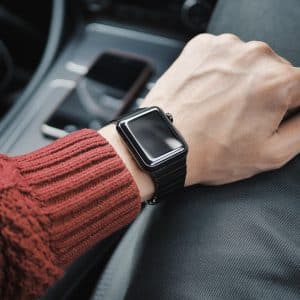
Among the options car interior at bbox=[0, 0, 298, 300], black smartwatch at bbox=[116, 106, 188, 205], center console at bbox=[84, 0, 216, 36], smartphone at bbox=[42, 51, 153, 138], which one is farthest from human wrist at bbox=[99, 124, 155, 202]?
center console at bbox=[84, 0, 216, 36]

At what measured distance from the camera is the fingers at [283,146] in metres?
0.51

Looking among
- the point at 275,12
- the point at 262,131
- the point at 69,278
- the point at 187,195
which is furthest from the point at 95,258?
the point at 275,12

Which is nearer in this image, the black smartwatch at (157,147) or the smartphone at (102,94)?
the black smartwatch at (157,147)

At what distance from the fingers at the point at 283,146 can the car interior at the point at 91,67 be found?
0.73 ft

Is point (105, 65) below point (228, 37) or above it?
below

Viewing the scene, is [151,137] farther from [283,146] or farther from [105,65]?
[105,65]

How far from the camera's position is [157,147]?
51 centimetres

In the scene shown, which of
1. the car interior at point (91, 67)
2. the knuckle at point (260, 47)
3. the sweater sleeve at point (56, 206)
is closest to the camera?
the sweater sleeve at point (56, 206)

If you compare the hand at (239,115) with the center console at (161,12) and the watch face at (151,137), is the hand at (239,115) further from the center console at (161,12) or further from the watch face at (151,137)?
the center console at (161,12)

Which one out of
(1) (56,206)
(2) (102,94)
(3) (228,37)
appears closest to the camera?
(1) (56,206)

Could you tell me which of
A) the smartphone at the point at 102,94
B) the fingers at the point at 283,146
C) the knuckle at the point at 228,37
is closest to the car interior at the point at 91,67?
the smartphone at the point at 102,94

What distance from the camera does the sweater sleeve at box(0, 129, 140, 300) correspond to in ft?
1.40

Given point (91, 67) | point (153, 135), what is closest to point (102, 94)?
point (91, 67)

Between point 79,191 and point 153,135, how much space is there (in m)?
0.11
